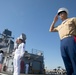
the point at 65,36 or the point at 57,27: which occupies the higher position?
the point at 57,27

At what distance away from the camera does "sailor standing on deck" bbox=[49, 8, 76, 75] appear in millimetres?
3002

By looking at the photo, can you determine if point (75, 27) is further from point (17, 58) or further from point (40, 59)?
point (40, 59)

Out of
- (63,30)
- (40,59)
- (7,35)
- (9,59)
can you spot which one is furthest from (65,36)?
(7,35)

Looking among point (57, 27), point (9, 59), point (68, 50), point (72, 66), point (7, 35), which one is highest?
point (7, 35)

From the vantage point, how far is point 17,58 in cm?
563

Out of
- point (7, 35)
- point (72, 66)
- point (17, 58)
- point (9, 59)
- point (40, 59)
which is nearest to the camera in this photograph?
point (72, 66)

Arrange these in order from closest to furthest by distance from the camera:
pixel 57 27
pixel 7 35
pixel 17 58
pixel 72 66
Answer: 1. pixel 72 66
2. pixel 57 27
3. pixel 17 58
4. pixel 7 35

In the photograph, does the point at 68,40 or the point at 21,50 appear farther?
the point at 21,50

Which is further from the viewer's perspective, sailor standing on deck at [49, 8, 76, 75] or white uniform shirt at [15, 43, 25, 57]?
white uniform shirt at [15, 43, 25, 57]

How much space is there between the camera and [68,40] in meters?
3.10

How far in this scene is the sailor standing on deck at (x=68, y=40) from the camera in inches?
118

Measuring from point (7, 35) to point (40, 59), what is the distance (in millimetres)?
15503

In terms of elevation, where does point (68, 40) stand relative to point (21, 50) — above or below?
below

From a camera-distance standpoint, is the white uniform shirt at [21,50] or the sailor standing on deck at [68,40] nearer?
the sailor standing on deck at [68,40]
